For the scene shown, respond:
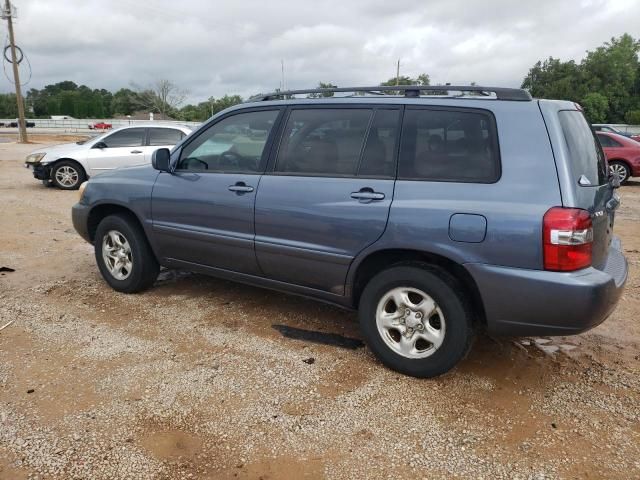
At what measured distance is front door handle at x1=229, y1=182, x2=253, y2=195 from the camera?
390cm

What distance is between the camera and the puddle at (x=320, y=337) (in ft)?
12.8

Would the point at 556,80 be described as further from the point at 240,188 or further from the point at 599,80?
the point at 240,188

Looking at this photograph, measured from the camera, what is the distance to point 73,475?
2480mm

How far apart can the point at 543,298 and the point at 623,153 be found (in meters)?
13.1

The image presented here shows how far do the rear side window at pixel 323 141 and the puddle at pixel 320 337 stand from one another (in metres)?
1.23

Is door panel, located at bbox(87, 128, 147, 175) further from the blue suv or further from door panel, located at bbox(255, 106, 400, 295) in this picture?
door panel, located at bbox(255, 106, 400, 295)

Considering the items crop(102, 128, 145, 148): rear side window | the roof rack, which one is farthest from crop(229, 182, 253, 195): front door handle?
crop(102, 128, 145, 148): rear side window

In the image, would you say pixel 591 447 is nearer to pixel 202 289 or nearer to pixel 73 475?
pixel 73 475

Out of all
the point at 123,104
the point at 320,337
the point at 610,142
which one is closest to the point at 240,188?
the point at 320,337

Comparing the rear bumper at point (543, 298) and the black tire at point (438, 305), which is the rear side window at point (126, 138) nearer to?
the black tire at point (438, 305)

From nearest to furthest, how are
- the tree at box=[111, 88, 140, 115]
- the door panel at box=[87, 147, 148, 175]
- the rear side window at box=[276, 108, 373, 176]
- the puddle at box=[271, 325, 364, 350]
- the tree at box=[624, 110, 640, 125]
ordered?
the rear side window at box=[276, 108, 373, 176], the puddle at box=[271, 325, 364, 350], the door panel at box=[87, 147, 148, 175], the tree at box=[624, 110, 640, 125], the tree at box=[111, 88, 140, 115]

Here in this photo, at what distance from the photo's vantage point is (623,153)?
1377 centimetres

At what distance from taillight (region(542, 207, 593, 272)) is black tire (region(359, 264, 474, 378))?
1.84 ft

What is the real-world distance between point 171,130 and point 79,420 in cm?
950
